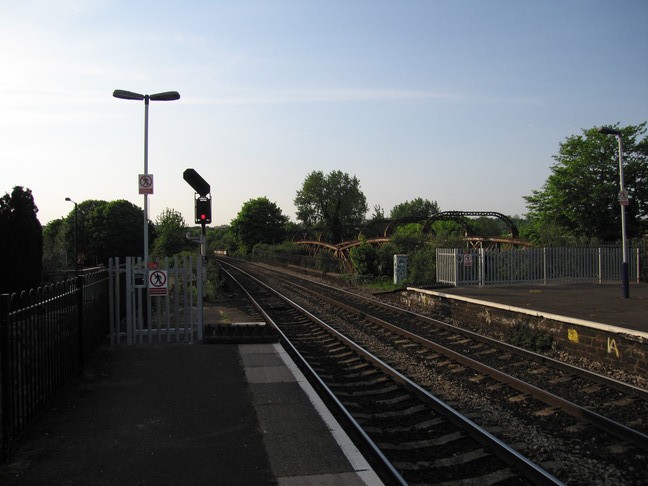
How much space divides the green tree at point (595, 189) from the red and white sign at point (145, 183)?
24.0 meters

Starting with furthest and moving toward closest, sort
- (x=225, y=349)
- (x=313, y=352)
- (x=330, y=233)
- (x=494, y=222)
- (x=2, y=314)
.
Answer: (x=494, y=222) → (x=330, y=233) → (x=313, y=352) → (x=225, y=349) → (x=2, y=314)

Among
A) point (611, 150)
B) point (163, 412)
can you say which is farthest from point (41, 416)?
point (611, 150)

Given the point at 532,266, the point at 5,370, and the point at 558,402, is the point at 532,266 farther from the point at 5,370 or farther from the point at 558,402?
the point at 5,370

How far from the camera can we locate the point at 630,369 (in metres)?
8.62

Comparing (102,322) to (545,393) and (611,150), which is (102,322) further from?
(611,150)

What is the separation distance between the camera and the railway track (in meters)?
5.02

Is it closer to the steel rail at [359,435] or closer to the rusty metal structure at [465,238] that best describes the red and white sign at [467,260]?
the rusty metal structure at [465,238]

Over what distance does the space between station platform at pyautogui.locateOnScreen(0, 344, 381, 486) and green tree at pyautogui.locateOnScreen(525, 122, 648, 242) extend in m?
26.0

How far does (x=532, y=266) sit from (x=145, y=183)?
604 inches

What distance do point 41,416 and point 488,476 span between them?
4.71 metres

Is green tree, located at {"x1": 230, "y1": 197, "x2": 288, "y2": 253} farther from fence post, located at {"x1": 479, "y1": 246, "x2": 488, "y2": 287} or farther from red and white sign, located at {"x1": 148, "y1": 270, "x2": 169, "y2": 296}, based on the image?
red and white sign, located at {"x1": 148, "y1": 270, "x2": 169, "y2": 296}

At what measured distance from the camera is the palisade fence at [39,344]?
4.62 m

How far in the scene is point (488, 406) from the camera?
6.93 meters

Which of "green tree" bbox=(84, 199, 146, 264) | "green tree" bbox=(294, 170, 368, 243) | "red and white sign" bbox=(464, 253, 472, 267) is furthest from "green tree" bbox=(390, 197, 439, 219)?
"red and white sign" bbox=(464, 253, 472, 267)
